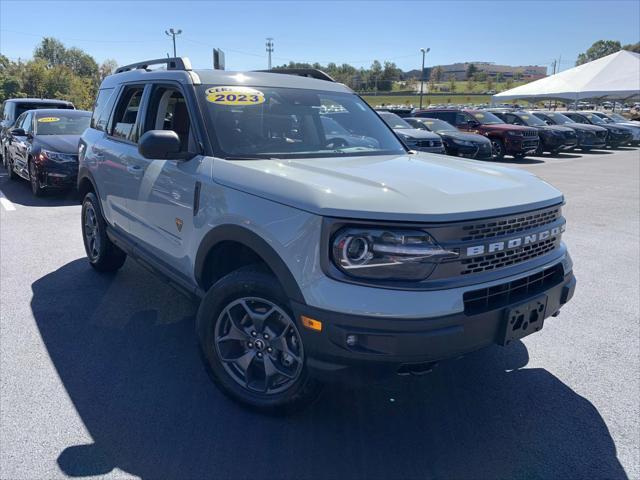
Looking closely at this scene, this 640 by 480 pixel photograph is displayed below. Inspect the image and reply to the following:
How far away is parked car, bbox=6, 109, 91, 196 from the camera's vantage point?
30.2 ft

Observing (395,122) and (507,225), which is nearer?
(507,225)

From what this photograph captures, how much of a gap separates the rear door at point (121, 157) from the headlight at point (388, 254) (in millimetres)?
2290

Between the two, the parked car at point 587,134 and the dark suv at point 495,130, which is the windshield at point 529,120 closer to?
the dark suv at point 495,130

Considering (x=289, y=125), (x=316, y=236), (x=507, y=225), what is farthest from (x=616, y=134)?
(x=316, y=236)

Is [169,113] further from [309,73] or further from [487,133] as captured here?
[487,133]

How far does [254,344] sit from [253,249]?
0.58 meters

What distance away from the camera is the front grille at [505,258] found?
96.8 inches

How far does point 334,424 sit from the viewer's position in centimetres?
288

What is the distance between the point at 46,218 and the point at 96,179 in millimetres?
3630

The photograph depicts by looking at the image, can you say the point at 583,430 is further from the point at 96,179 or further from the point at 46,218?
the point at 46,218

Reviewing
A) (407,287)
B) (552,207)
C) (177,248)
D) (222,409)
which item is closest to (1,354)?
(177,248)

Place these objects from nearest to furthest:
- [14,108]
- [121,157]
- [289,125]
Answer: [289,125]
[121,157]
[14,108]

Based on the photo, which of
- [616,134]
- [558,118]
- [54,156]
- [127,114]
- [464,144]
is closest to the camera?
[127,114]

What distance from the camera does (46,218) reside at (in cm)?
796
